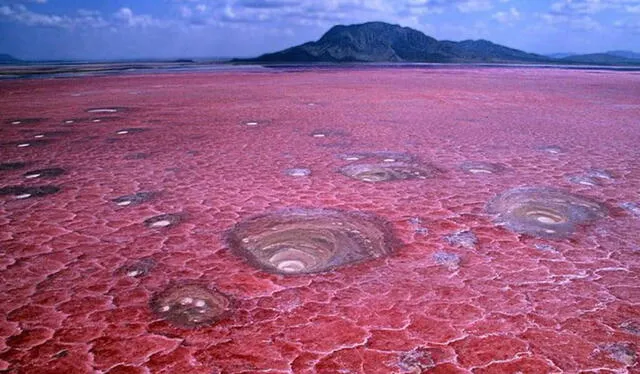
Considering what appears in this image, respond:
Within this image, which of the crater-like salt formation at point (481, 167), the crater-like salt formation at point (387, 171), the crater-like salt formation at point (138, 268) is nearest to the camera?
the crater-like salt formation at point (138, 268)

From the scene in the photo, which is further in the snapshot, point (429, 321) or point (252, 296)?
point (252, 296)

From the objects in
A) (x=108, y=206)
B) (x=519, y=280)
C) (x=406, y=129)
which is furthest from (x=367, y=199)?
(x=406, y=129)

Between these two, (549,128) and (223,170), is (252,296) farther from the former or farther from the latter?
(549,128)

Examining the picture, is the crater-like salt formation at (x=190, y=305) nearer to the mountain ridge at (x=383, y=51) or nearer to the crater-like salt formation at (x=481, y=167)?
the crater-like salt formation at (x=481, y=167)

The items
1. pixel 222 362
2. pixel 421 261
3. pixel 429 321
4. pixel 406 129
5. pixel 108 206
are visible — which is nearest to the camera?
pixel 222 362

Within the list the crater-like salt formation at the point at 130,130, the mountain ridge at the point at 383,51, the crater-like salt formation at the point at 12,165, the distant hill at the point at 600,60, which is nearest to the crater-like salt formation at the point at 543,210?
the crater-like salt formation at the point at 12,165

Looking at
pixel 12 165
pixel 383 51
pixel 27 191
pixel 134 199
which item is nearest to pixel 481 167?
pixel 134 199
